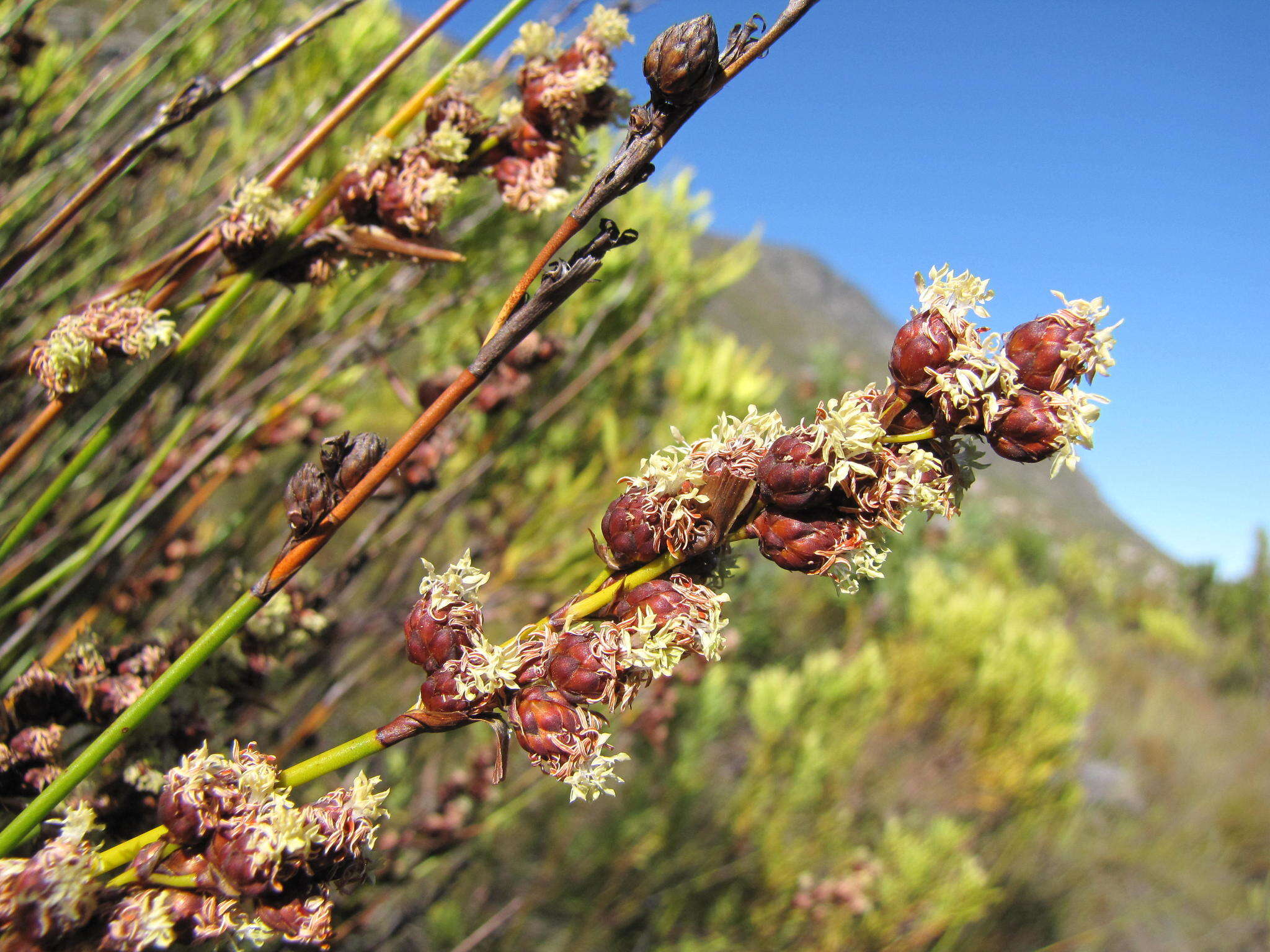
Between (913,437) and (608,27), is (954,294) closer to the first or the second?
(913,437)

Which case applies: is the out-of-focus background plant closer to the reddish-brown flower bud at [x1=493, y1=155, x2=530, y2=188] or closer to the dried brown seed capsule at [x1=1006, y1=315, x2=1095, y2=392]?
the reddish-brown flower bud at [x1=493, y1=155, x2=530, y2=188]

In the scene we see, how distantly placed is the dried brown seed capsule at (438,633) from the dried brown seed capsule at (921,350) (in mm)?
301

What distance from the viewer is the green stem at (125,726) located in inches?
14.5

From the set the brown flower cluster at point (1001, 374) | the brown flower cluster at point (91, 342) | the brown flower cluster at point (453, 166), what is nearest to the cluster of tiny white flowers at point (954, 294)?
the brown flower cluster at point (1001, 374)

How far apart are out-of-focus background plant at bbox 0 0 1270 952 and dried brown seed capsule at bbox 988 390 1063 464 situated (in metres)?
0.53

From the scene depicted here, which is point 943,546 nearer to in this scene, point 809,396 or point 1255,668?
point 809,396

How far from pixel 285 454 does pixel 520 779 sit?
3.43ft

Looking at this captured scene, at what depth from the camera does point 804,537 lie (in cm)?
42

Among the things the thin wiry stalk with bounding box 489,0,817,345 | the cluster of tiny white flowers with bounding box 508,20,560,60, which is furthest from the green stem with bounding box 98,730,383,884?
the cluster of tiny white flowers with bounding box 508,20,560,60

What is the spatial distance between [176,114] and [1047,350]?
2.29ft

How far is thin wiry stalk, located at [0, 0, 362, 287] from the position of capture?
589 millimetres

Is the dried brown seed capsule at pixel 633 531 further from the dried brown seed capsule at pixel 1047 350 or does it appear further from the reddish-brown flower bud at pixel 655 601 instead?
the dried brown seed capsule at pixel 1047 350

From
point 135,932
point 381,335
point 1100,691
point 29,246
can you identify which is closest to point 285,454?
point 381,335

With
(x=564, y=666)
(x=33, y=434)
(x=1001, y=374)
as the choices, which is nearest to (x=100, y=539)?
(x=33, y=434)
